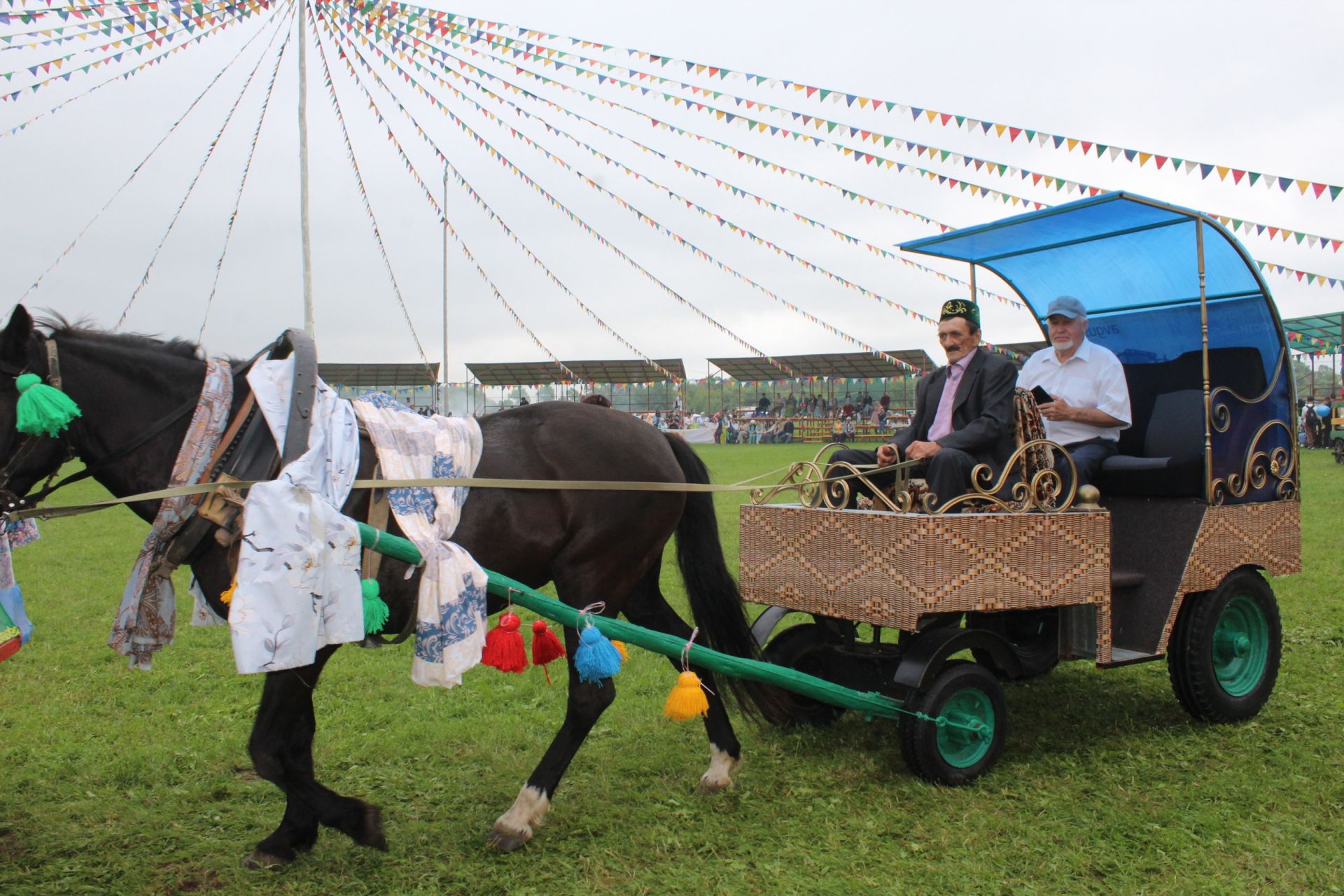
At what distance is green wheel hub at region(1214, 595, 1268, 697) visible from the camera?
438cm

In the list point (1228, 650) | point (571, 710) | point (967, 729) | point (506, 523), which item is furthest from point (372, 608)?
point (1228, 650)

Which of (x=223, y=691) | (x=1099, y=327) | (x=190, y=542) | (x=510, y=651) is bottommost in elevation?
(x=223, y=691)

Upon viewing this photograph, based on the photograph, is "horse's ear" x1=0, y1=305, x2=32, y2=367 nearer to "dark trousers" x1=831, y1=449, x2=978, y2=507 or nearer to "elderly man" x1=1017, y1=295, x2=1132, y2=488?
"dark trousers" x1=831, y1=449, x2=978, y2=507

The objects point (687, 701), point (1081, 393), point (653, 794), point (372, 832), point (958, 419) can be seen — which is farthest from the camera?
point (1081, 393)

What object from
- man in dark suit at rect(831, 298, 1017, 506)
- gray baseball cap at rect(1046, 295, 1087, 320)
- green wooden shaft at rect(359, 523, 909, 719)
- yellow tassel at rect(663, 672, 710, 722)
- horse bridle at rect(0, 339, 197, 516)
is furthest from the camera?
gray baseball cap at rect(1046, 295, 1087, 320)

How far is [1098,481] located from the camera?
445 cm

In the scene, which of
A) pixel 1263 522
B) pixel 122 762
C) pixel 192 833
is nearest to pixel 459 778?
pixel 192 833

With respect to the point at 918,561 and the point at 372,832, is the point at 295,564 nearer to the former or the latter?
the point at 372,832

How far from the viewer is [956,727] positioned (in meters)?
3.68

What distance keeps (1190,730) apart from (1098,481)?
3.82ft

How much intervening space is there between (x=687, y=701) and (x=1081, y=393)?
2622 millimetres

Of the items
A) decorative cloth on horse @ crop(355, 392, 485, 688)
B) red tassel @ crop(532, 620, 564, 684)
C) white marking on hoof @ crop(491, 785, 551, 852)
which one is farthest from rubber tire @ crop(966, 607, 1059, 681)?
decorative cloth on horse @ crop(355, 392, 485, 688)

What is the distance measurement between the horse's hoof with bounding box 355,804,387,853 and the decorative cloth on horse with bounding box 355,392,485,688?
1.55 ft

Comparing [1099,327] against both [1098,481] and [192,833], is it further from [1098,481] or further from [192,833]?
A: [192,833]
